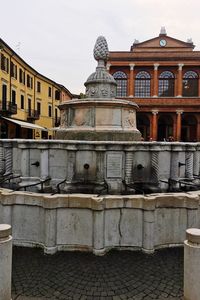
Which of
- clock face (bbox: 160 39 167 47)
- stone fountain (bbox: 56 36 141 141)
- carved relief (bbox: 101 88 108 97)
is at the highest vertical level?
clock face (bbox: 160 39 167 47)

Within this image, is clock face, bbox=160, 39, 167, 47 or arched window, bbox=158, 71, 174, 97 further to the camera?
clock face, bbox=160, 39, 167, 47

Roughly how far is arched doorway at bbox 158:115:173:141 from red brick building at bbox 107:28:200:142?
296 mm

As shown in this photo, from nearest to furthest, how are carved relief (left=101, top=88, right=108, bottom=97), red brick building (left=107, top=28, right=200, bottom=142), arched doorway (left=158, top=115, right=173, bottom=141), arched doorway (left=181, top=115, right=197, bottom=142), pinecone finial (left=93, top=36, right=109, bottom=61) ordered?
1. carved relief (left=101, top=88, right=108, bottom=97)
2. pinecone finial (left=93, top=36, right=109, bottom=61)
3. red brick building (left=107, top=28, right=200, bottom=142)
4. arched doorway (left=181, top=115, right=197, bottom=142)
5. arched doorway (left=158, top=115, right=173, bottom=141)

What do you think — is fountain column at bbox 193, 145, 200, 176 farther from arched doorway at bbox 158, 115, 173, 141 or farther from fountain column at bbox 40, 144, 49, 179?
arched doorway at bbox 158, 115, 173, 141

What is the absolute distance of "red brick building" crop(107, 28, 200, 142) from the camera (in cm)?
3812

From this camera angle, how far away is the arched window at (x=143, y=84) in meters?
39.2

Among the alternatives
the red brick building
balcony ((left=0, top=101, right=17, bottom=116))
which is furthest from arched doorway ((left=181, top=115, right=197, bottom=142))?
balcony ((left=0, top=101, right=17, bottom=116))

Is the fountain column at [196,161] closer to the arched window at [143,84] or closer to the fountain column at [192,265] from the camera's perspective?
the fountain column at [192,265]

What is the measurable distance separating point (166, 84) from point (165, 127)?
6697 millimetres

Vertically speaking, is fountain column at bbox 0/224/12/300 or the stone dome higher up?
the stone dome

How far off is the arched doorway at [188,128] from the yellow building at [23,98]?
21.6 m

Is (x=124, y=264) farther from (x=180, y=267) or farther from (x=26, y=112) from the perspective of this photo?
(x=26, y=112)

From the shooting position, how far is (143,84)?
39.3 m

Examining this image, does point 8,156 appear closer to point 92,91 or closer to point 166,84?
point 92,91
